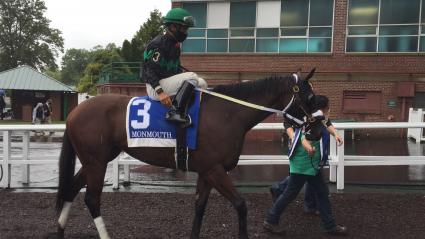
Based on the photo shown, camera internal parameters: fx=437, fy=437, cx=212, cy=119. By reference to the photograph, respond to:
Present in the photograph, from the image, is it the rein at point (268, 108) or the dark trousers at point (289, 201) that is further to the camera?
the dark trousers at point (289, 201)

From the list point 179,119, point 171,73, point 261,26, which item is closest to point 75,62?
point 261,26

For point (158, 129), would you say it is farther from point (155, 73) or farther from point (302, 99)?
point (302, 99)

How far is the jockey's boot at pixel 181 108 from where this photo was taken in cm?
441

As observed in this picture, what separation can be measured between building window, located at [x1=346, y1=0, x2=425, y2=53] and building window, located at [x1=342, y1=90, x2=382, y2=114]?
1.98 m

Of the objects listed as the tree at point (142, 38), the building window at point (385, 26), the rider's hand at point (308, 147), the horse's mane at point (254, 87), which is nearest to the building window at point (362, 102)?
the building window at point (385, 26)

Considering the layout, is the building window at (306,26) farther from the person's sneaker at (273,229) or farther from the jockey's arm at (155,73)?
the jockey's arm at (155,73)

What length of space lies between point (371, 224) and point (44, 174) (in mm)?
7273

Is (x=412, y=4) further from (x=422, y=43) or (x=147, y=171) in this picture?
(x=147, y=171)

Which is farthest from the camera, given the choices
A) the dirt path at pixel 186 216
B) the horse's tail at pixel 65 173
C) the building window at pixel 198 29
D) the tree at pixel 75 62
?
the tree at pixel 75 62

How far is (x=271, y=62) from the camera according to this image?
2069 cm

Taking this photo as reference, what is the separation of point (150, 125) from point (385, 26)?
17.6 meters

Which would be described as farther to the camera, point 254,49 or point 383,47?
point 254,49

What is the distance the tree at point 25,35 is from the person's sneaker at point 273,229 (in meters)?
63.8

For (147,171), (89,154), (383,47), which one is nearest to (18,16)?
(383,47)
